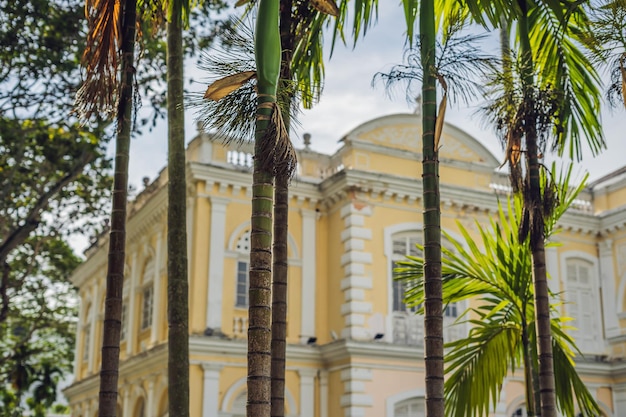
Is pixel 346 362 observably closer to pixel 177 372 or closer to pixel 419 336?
pixel 419 336

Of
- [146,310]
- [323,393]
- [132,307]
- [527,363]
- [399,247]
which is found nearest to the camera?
[527,363]

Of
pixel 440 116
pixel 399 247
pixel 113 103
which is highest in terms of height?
pixel 399 247

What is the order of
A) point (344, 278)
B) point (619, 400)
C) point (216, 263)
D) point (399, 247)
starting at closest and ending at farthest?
1. point (216, 263)
2. point (344, 278)
3. point (399, 247)
4. point (619, 400)

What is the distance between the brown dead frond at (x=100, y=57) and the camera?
7.10 metres

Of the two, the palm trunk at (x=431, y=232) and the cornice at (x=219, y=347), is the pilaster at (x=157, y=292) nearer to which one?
the cornice at (x=219, y=347)

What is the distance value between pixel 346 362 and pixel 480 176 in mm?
5236

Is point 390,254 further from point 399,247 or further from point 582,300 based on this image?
point 582,300

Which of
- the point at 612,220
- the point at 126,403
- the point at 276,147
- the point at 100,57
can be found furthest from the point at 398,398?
the point at 276,147

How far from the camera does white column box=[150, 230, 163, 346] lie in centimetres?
1727

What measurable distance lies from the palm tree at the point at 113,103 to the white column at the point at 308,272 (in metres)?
9.95

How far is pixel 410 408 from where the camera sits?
16562mm

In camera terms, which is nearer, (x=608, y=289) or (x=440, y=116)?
(x=440, y=116)

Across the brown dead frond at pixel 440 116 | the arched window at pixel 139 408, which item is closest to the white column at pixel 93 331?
the arched window at pixel 139 408

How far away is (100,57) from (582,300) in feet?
48.7
